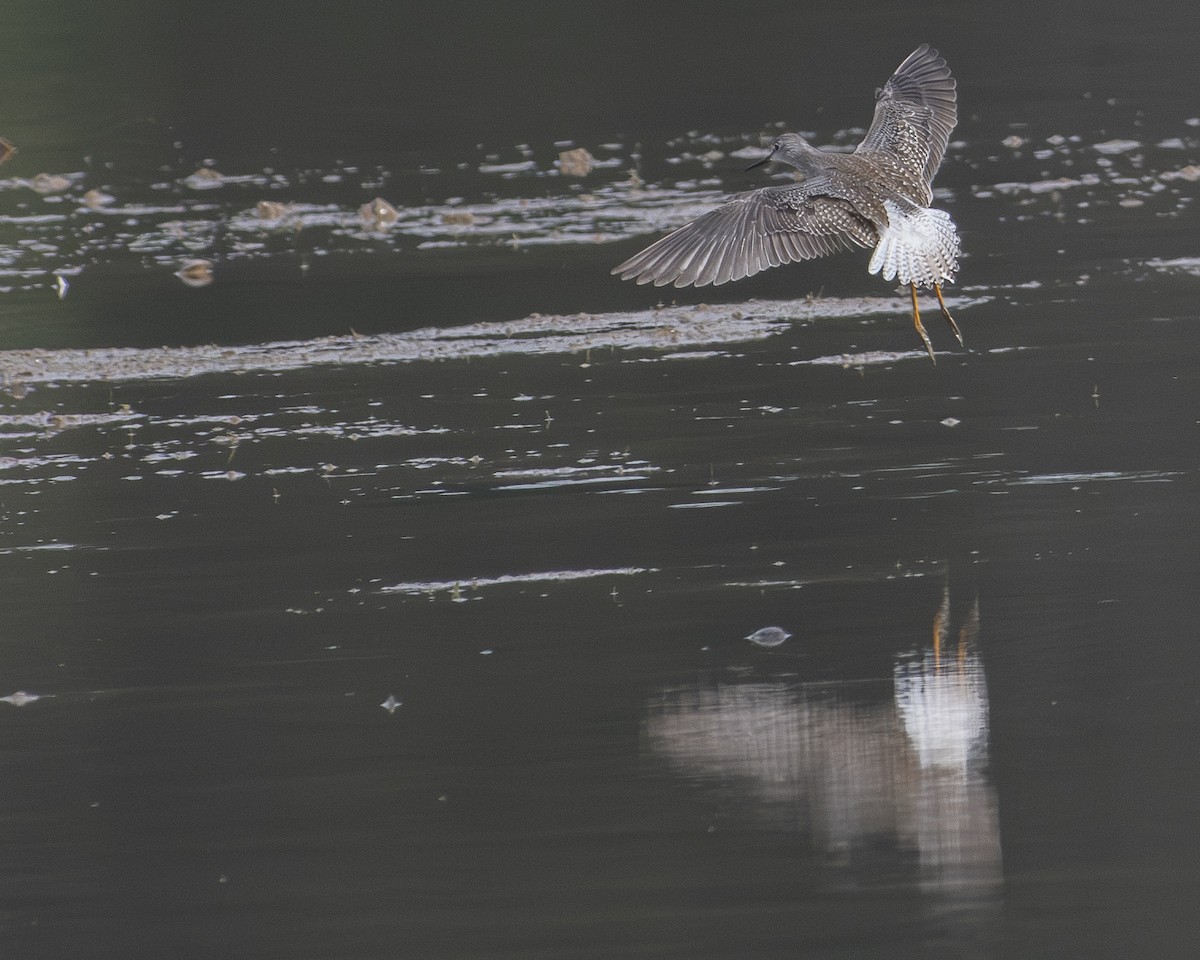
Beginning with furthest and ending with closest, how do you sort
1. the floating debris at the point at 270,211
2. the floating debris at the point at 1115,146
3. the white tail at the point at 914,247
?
the floating debris at the point at 1115,146 → the floating debris at the point at 270,211 → the white tail at the point at 914,247

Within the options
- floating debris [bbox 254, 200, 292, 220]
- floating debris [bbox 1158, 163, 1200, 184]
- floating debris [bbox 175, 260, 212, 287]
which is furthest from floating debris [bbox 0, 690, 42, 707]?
floating debris [bbox 1158, 163, 1200, 184]

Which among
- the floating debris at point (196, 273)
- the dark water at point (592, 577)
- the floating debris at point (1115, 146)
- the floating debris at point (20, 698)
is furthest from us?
the floating debris at point (1115, 146)

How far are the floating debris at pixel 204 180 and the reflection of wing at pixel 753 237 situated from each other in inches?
352

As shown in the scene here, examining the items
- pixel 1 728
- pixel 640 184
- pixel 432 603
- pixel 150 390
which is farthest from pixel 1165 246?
pixel 1 728

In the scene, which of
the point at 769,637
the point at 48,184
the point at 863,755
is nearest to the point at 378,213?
the point at 48,184

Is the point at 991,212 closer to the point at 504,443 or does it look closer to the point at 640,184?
the point at 640,184

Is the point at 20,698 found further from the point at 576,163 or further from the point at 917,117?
the point at 576,163

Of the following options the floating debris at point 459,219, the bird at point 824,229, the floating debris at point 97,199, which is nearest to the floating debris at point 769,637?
the bird at point 824,229

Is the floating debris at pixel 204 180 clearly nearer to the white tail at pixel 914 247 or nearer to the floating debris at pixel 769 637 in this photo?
the white tail at pixel 914 247

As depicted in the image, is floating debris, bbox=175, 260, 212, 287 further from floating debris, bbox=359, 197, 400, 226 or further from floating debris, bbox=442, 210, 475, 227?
floating debris, bbox=442, 210, 475, 227

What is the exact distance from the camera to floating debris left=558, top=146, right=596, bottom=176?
617 inches

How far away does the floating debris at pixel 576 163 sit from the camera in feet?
51.4

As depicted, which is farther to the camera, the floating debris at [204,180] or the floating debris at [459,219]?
the floating debris at [204,180]

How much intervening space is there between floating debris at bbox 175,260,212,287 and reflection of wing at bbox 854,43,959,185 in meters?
4.72
